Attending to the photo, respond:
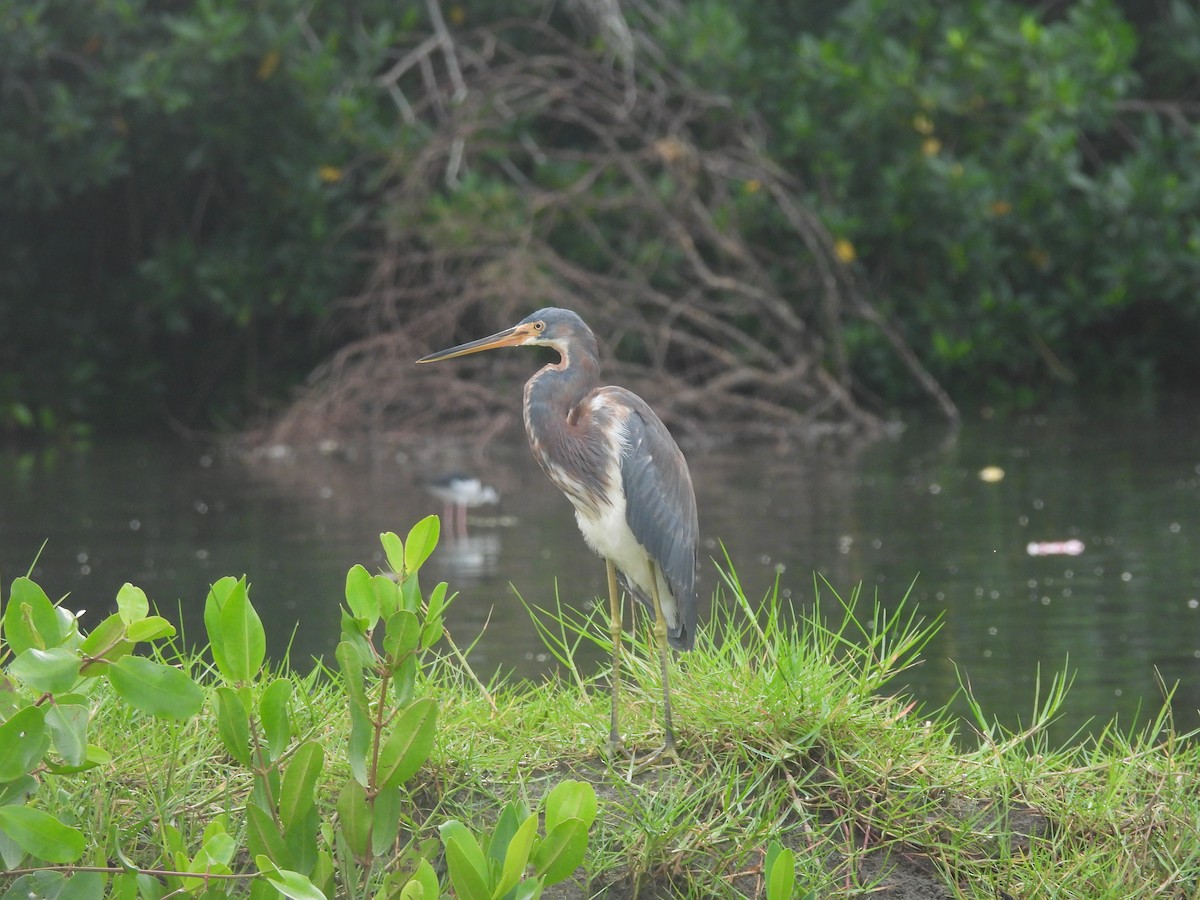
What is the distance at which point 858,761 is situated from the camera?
Result: 4246 mm

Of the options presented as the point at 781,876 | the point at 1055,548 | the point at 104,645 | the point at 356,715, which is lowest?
the point at 1055,548

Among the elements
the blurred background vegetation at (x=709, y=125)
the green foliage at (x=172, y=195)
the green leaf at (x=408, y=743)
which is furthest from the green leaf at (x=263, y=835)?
the green foliage at (x=172, y=195)

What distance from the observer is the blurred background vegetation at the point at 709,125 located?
14969 mm

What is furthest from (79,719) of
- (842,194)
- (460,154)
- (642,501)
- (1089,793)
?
(842,194)

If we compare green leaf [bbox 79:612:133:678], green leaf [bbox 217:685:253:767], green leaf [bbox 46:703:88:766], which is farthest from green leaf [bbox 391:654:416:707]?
green leaf [bbox 46:703:88:766]

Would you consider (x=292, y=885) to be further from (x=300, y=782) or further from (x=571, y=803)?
(x=571, y=803)

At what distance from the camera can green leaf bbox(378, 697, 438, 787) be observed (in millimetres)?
3754

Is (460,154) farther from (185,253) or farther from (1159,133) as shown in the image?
(1159,133)

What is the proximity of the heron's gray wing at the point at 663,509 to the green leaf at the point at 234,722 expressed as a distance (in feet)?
4.06

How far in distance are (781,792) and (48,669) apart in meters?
1.72

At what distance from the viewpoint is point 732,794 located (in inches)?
165

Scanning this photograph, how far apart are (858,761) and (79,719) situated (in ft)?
5.98

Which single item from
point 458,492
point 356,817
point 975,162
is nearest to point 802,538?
point 458,492

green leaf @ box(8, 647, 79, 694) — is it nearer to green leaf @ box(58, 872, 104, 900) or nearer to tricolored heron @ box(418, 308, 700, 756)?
Result: green leaf @ box(58, 872, 104, 900)
